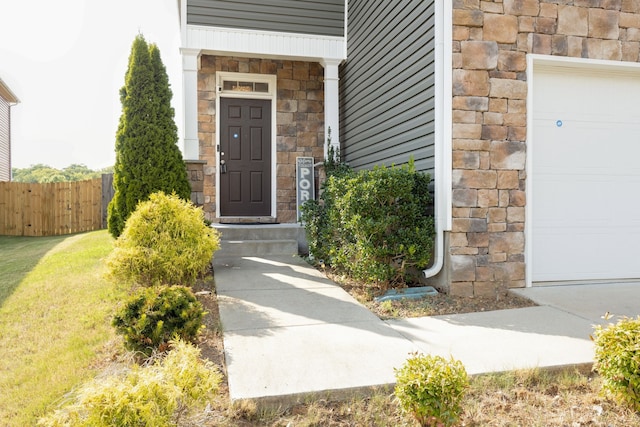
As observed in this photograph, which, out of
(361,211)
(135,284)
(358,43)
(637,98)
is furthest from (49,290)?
(637,98)

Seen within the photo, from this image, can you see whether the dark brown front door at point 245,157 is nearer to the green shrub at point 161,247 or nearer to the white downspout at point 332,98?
the white downspout at point 332,98

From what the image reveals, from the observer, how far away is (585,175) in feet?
14.3

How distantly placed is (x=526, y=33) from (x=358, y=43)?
2.49 meters

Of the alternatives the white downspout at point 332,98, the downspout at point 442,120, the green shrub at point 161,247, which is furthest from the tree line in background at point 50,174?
the downspout at point 442,120

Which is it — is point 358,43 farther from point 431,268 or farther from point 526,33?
point 431,268

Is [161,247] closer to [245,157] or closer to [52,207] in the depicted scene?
[245,157]

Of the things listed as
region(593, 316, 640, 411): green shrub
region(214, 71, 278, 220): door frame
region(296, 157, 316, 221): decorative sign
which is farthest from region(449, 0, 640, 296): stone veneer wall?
region(214, 71, 278, 220): door frame

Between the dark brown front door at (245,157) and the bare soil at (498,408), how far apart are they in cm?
465

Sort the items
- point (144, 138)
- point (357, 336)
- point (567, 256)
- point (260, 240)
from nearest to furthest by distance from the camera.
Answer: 1. point (357, 336)
2. point (567, 256)
3. point (144, 138)
4. point (260, 240)

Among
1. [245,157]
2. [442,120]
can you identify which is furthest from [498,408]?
[245,157]

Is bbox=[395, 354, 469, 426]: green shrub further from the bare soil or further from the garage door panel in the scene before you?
the garage door panel

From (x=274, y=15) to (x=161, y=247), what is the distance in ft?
12.5

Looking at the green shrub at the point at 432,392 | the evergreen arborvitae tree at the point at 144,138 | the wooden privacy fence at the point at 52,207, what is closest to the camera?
the green shrub at the point at 432,392

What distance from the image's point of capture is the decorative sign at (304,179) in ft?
22.7
